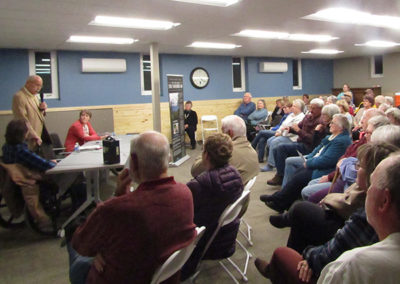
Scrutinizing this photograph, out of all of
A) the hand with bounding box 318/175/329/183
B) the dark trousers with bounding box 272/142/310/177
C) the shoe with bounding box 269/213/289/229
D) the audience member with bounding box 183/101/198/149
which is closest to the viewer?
the shoe with bounding box 269/213/289/229

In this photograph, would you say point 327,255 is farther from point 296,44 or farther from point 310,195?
point 296,44

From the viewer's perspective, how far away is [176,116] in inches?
273

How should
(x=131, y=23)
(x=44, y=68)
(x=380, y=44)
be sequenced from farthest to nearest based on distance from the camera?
(x=380, y=44) < (x=44, y=68) < (x=131, y=23)

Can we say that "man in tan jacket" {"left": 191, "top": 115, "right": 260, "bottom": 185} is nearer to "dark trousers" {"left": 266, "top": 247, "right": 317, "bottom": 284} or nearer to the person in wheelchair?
"dark trousers" {"left": 266, "top": 247, "right": 317, "bottom": 284}

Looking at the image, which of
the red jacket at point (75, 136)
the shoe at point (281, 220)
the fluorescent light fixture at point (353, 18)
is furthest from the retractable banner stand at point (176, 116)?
the shoe at point (281, 220)

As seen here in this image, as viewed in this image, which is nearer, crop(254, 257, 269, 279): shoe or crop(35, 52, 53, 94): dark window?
crop(254, 257, 269, 279): shoe

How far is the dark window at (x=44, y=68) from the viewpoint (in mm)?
7828

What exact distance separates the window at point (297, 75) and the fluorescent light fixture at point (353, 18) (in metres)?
5.98

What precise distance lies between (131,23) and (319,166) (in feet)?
12.0

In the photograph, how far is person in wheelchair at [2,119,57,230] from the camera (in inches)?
125

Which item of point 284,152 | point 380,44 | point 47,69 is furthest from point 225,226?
point 380,44

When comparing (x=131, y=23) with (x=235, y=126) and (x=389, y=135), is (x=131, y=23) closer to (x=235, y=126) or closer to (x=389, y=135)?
(x=235, y=126)

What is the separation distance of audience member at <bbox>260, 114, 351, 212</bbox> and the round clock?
6639mm

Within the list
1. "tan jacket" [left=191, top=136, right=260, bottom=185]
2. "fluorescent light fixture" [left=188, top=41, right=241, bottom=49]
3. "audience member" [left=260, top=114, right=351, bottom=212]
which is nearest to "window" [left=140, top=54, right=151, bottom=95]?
"fluorescent light fixture" [left=188, top=41, right=241, bottom=49]
